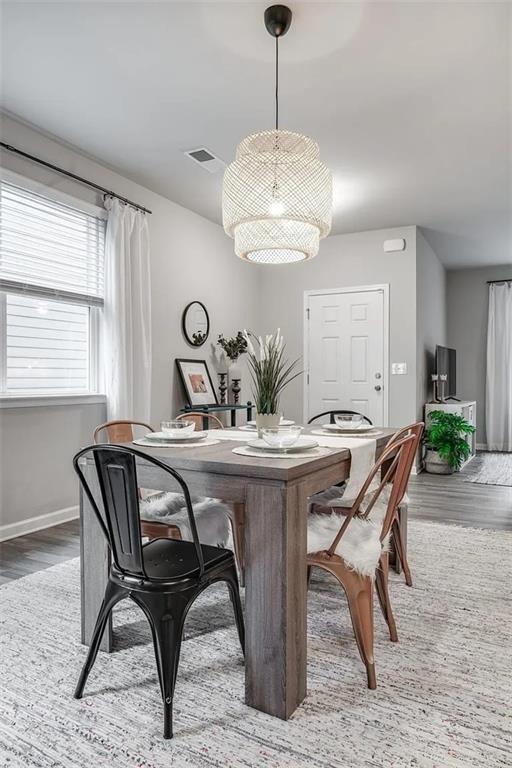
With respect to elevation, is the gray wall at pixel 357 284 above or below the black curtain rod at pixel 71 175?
below

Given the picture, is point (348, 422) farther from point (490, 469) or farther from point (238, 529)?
point (490, 469)

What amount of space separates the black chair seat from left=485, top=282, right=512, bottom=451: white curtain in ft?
23.3

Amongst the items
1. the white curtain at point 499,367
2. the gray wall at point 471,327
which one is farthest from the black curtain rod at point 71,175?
the white curtain at point 499,367

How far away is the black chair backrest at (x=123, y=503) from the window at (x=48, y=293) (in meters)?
2.15

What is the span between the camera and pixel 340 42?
101 inches

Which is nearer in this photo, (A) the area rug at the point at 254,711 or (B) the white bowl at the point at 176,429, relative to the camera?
(A) the area rug at the point at 254,711

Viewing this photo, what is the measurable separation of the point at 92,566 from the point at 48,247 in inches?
99.3

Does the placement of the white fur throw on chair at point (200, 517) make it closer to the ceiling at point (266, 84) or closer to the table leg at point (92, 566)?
the table leg at point (92, 566)

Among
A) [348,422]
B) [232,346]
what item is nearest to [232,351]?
[232,346]

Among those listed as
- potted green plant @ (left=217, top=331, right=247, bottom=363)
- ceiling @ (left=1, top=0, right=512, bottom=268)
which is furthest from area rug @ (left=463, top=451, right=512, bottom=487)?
ceiling @ (left=1, top=0, right=512, bottom=268)

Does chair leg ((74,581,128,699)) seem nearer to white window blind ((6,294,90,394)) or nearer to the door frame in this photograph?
white window blind ((6,294,90,394))

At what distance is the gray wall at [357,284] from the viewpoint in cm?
564

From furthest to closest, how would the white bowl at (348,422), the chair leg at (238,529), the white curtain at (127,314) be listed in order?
the white curtain at (127,314) → the white bowl at (348,422) → the chair leg at (238,529)

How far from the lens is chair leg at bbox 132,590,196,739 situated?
58.2 inches
